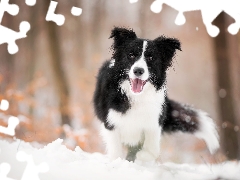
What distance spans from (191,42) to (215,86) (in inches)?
25.4

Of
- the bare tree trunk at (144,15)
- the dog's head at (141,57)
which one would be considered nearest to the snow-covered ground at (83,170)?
the dog's head at (141,57)

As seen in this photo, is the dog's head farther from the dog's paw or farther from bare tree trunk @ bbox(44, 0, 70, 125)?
bare tree trunk @ bbox(44, 0, 70, 125)

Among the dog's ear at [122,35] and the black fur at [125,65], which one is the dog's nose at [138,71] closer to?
the black fur at [125,65]

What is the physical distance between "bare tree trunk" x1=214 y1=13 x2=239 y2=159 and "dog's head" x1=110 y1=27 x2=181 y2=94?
4.94ft

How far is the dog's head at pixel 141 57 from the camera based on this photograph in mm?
2707

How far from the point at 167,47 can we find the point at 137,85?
0.39 m

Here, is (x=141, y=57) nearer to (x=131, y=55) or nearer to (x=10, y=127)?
(x=131, y=55)

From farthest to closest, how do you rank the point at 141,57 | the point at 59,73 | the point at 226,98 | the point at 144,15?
the point at 59,73 < the point at 226,98 < the point at 144,15 < the point at 141,57

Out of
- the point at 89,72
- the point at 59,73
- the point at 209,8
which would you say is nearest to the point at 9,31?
the point at 209,8

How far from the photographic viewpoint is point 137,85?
2.81m

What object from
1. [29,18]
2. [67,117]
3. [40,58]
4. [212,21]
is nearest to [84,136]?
[67,117]

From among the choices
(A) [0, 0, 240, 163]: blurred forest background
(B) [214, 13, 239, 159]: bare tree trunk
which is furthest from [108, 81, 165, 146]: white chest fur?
(B) [214, 13, 239, 159]: bare tree trunk

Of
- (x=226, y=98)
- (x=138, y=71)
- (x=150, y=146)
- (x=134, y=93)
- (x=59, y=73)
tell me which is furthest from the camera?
(x=59, y=73)

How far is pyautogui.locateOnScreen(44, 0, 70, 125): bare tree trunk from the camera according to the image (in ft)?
17.1
